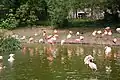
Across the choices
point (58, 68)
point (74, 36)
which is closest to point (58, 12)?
point (74, 36)

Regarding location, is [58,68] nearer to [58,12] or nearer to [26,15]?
[58,12]

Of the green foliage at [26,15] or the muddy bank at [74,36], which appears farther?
the green foliage at [26,15]

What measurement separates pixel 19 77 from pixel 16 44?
392 inches

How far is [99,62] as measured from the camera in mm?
17984

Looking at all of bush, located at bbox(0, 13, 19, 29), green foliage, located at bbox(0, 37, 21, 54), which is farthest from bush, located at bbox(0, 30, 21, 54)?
bush, located at bbox(0, 13, 19, 29)

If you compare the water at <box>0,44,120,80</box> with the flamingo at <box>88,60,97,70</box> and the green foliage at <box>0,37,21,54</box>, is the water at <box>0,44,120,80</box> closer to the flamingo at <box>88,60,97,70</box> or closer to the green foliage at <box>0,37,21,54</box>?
the flamingo at <box>88,60,97,70</box>

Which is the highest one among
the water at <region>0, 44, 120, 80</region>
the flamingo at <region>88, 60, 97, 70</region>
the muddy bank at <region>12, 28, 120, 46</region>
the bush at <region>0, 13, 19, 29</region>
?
the flamingo at <region>88, 60, 97, 70</region>

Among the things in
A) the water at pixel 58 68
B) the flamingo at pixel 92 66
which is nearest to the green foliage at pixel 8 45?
the water at pixel 58 68

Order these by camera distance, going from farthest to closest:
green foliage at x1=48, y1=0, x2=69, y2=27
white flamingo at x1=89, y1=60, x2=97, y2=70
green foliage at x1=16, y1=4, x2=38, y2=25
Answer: green foliage at x1=16, y1=4, x2=38, y2=25
green foliage at x1=48, y1=0, x2=69, y2=27
white flamingo at x1=89, y1=60, x2=97, y2=70

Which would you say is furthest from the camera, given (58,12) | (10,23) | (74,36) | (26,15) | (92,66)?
(26,15)

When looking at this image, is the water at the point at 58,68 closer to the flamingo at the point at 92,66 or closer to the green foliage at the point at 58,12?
the flamingo at the point at 92,66

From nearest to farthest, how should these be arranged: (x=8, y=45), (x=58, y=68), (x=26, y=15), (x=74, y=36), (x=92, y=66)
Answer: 1. (x=92, y=66)
2. (x=58, y=68)
3. (x=8, y=45)
4. (x=74, y=36)
5. (x=26, y=15)

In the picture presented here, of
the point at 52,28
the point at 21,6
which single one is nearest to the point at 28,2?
the point at 21,6

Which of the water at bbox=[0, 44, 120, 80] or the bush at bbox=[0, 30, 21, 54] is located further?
the bush at bbox=[0, 30, 21, 54]
